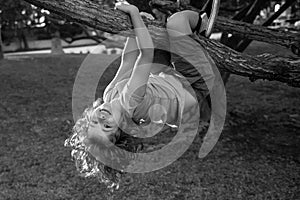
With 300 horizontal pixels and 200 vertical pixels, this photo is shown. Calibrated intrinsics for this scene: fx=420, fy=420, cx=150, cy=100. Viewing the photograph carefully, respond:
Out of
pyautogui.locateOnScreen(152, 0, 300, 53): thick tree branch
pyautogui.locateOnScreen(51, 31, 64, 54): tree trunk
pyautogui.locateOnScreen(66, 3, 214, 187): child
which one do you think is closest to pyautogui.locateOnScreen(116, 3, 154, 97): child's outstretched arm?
pyautogui.locateOnScreen(66, 3, 214, 187): child

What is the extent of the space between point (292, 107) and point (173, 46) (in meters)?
4.55

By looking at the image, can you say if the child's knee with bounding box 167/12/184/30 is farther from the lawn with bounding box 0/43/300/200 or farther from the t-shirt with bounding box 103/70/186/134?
the lawn with bounding box 0/43/300/200

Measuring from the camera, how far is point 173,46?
2049 mm

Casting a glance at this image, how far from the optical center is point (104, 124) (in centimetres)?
184

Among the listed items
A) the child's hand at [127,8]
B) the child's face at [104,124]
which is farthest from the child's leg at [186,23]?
the child's face at [104,124]

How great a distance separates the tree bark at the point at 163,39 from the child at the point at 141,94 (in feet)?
0.19

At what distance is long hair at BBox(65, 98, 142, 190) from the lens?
1917 mm

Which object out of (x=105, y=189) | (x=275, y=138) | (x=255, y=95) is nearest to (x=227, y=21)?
(x=105, y=189)

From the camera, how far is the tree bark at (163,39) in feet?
6.41

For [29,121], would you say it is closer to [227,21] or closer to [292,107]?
[227,21]

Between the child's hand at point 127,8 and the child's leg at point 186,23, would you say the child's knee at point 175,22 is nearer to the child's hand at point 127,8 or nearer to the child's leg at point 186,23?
the child's leg at point 186,23

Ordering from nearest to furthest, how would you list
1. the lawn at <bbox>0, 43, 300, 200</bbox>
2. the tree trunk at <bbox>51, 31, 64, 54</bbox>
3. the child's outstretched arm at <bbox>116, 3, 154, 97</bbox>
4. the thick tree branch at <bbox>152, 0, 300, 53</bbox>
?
the child's outstretched arm at <bbox>116, 3, 154, 97</bbox>, the thick tree branch at <bbox>152, 0, 300, 53</bbox>, the lawn at <bbox>0, 43, 300, 200</bbox>, the tree trunk at <bbox>51, 31, 64, 54</bbox>

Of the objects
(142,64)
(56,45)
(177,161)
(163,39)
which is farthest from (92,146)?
(56,45)

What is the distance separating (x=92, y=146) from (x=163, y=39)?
603 mm
